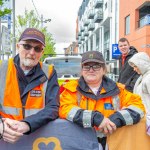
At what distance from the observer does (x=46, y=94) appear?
2.86m

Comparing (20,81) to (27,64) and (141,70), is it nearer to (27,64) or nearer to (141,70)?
(27,64)

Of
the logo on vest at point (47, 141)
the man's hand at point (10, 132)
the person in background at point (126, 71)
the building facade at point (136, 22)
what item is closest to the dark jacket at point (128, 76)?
the person in background at point (126, 71)

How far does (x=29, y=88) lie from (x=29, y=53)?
0.33 m

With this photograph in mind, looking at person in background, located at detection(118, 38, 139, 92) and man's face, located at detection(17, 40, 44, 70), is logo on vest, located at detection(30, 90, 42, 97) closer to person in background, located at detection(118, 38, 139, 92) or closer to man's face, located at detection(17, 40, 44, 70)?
man's face, located at detection(17, 40, 44, 70)

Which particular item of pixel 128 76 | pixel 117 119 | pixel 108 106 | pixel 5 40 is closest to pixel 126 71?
pixel 128 76

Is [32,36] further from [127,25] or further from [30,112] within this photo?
[127,25]

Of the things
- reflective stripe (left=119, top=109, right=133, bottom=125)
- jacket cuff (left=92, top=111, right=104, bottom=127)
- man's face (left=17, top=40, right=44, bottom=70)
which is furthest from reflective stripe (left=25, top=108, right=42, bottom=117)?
reflective stripe (left=119, top=109, right=133, bottom=125)

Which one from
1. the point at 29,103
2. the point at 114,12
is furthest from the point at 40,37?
the point at 114,12

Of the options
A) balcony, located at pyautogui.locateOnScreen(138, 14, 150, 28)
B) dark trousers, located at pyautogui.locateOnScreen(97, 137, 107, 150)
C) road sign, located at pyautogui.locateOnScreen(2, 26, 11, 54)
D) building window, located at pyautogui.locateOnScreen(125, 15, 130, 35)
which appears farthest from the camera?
building window, located at pyautogui.locateOnScreen(125, 15, 130, 35)

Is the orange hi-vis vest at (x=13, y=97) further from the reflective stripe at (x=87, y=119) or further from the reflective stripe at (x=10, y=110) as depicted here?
the reflective stripe at (x=87, y=119)

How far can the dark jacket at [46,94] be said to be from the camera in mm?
2705

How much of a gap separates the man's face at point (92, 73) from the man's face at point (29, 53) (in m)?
0.46

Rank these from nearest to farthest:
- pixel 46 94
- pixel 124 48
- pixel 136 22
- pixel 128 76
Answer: pixel 46 94 → pixel 128 76 → pixel 124 48 → pixel 136 22

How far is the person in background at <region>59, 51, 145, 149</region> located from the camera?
2.78 metres
